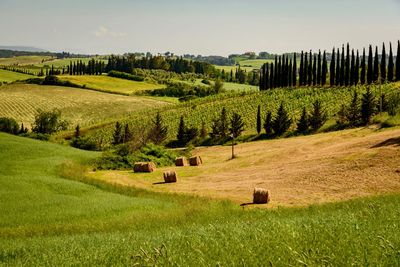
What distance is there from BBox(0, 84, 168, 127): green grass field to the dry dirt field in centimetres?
7901

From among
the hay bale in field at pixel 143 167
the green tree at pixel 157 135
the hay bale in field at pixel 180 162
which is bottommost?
the green tree at pixel 157 135

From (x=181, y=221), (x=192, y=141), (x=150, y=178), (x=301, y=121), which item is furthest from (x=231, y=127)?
(x=181, y=221)

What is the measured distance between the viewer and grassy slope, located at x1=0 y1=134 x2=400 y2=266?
6.97m

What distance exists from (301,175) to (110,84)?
15106cm

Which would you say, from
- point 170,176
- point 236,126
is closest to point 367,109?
point 236,126

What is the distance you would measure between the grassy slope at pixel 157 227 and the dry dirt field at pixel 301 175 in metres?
5.29

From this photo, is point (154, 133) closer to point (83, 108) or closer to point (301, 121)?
point (301, 121)

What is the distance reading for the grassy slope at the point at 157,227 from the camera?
22.9 feet

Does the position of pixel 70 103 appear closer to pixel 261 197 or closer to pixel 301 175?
pixel 301 175

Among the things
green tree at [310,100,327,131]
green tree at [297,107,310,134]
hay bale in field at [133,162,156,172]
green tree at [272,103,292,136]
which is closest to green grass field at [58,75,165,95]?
green tree at [272,103,292,136]

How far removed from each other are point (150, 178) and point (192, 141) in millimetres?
42272

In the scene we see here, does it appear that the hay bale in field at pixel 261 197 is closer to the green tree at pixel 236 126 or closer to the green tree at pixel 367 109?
the green tree at pixel 367 109

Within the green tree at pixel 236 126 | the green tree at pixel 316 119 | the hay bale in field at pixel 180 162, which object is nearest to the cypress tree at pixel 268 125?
the green tree at pixel 236 126

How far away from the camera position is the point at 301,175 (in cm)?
3722
